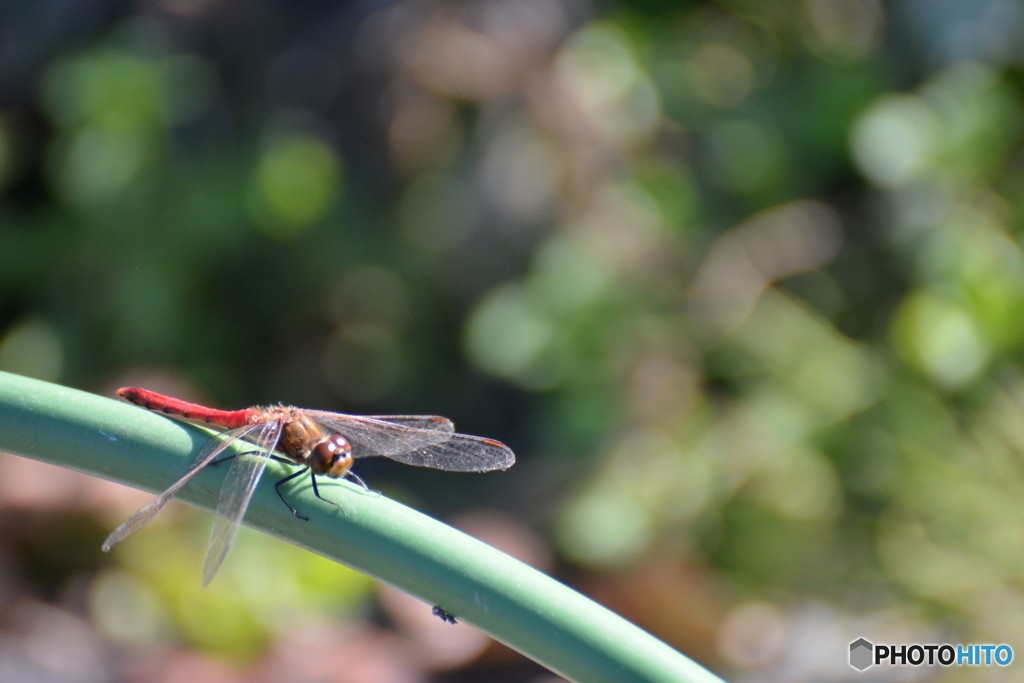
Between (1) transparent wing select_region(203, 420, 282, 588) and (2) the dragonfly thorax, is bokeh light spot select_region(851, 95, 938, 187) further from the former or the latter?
(1) transparent wing select_region(203, 420, 282, 588)

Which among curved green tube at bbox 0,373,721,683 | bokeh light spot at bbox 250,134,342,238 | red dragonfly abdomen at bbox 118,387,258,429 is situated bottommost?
curved green tube at bbox 0,373,721,683

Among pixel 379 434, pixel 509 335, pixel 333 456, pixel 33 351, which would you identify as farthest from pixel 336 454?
pixel 33 351

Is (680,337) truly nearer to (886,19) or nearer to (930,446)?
(930,446)

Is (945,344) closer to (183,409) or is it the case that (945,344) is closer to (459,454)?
(459,454)

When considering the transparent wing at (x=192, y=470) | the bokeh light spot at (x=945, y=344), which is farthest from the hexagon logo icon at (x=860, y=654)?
the transparent wing at (x=192, y=470)

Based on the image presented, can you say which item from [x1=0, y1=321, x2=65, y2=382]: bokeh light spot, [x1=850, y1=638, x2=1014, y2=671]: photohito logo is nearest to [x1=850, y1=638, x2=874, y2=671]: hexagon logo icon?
[x1=850, y1=638, x2=1014, y2=671]: photohito logo

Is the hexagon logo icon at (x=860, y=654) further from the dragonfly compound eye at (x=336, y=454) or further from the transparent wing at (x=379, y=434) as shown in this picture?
Result: the dragonfly compound eye at (x=336, y=454)
